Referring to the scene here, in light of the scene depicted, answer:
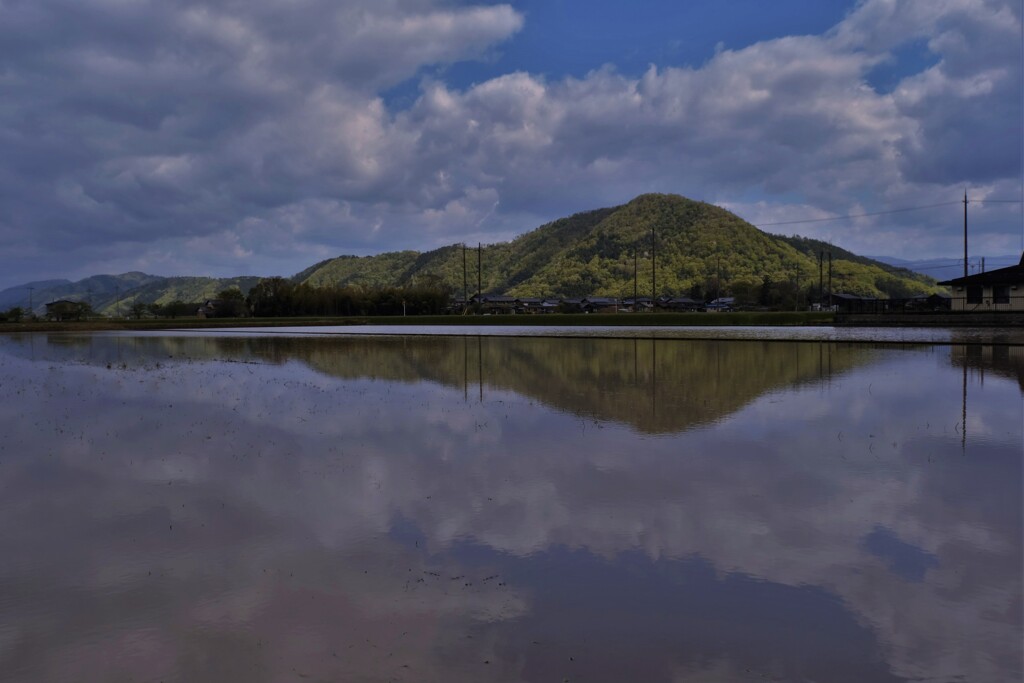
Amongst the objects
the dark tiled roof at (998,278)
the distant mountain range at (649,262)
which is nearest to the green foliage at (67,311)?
the distant mountain range at (649,262)

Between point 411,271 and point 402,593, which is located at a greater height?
point 411,271

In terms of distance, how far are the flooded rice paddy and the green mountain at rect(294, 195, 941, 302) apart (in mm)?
102260

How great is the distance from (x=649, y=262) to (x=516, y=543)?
144582 mm

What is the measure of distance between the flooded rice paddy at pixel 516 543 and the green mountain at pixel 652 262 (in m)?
102

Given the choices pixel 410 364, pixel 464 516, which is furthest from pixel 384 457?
pixel 410 364

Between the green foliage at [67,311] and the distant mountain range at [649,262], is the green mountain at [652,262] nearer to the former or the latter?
the distant mountain range at [649,262]

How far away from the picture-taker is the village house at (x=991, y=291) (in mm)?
50031

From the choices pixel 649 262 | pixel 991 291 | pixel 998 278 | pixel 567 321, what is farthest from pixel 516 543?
pixel 649 262

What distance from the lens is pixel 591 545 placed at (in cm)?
606

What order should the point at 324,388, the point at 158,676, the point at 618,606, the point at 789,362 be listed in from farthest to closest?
the point at 789,362
the point at 324,388
the point at 618,606
the point at 158,676

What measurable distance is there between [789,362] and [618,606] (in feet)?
68.4

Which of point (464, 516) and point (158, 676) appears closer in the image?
point (158, 676)

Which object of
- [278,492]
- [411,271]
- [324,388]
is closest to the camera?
[278,492]

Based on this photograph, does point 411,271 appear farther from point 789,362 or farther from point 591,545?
point 591,545
